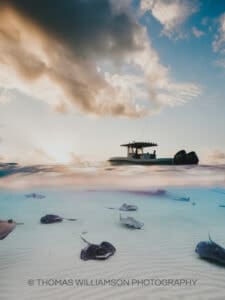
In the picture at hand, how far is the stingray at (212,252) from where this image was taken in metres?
3.63

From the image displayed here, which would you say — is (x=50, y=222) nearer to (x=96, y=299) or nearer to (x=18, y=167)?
(x=96, y=299)

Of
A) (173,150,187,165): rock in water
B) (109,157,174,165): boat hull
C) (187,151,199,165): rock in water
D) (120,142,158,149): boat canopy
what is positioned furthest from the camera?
(187,151,199,165): rock in water

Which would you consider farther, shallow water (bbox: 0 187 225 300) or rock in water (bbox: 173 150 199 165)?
rock in water (bbox: 173 150 199 165)

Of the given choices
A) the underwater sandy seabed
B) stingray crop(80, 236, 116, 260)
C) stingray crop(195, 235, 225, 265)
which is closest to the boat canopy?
the underwater sandy seabed

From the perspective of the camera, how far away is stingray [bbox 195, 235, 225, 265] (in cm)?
363

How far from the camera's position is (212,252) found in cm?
378

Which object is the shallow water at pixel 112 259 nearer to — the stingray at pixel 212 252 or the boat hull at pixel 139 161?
the stingray at pixel 212 252

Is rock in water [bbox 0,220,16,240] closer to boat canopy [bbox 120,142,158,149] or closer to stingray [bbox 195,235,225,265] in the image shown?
stingray [bbox 195,235,225,265]

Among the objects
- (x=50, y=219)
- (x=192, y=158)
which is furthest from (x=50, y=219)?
(x=192, y=158)

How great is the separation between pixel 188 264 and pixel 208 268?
0.37 metres

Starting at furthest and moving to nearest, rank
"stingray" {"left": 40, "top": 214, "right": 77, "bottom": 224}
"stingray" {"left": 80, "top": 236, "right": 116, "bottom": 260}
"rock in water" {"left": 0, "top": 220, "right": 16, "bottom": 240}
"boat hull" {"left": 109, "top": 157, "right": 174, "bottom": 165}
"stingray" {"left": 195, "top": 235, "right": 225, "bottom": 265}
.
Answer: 1. "boat hull" {"left": 109, "top": 157, "right": 174, "bottom": 165}
2. "stingray" {"left": 40, "top": 214, "right": 77, "bottom": 224}
3. "rock in water" {"left": 0, "top": 220, "right": 16, "bottom": 240}
4. "stingray" {"left": 80, "top": 236, "right": 116, "bottom": 260}
5. "stingray" {"left": 195, "top": 235, "right": 225, "bottom": 265}

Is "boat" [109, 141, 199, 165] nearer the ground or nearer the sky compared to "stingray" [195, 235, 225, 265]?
nearer the sky

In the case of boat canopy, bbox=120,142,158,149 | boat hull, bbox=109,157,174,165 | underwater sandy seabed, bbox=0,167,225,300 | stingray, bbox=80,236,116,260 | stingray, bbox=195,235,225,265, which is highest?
boat canopy, bbox=120,142,158,149

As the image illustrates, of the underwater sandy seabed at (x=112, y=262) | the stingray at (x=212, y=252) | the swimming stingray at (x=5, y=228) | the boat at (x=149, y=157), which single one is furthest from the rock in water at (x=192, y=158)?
the swimming stingray at (x=5, y=228)
